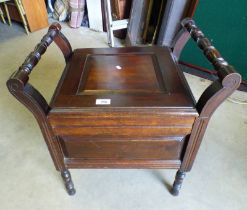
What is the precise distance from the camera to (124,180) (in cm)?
110

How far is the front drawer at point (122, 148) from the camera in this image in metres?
0.81

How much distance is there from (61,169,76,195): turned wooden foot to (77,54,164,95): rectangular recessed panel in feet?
1.26

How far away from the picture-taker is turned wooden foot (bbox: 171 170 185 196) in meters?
0.93

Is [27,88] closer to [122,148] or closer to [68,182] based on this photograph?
[122,148]

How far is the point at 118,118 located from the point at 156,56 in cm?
42

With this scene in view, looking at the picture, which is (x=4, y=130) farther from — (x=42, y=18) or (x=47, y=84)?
(x=42, y=18)

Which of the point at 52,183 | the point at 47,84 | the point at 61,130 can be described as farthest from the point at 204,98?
the point at 47,84

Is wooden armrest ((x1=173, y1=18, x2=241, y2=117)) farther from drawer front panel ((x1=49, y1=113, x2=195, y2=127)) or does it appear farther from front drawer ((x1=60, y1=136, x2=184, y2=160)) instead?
front drawer ((x1=60, y1=136, x2=184, y2=160))

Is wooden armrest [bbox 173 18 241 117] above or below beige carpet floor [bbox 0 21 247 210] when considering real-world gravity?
above

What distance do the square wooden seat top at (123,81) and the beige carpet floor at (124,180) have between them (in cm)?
52

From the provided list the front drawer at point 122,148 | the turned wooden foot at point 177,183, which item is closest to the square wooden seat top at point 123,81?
the front drawer at point 122,148

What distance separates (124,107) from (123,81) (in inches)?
6.7

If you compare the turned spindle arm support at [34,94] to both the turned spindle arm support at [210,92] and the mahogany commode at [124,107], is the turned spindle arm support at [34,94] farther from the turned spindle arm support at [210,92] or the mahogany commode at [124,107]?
the turned spindle arm support at [210,92]

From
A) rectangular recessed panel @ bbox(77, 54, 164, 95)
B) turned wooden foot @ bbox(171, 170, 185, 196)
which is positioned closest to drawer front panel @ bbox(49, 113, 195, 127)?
rectangular recessed panel @ bbox(77, 54, 164, 95)
